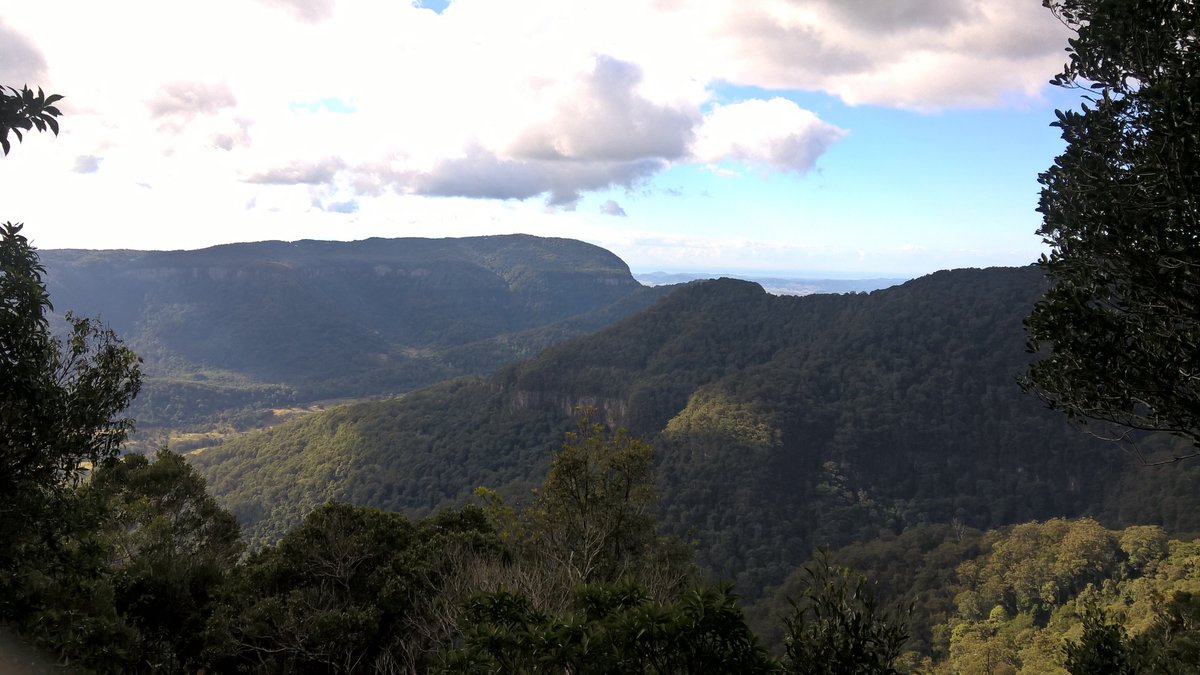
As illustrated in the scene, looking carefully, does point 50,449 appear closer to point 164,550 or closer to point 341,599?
point 341,599

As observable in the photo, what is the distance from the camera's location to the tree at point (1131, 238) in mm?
7023

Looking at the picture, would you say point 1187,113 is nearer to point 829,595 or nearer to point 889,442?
point 829,595

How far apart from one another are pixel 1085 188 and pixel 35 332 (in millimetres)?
14108

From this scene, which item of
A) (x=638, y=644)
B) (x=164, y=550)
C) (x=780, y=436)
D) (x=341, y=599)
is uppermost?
(x=638, y=644)

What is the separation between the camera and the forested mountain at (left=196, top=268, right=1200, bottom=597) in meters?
81.6

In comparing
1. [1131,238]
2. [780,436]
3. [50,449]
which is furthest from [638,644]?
[780,436]

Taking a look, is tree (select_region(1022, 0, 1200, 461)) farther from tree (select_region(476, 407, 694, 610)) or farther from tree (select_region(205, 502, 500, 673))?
tree (select_region(205, 502, 500, 673))

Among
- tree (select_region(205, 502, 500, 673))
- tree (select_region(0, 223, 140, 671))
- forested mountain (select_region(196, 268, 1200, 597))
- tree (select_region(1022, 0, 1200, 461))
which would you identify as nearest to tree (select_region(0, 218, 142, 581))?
tree (select_region(0, 223, 140, 671))

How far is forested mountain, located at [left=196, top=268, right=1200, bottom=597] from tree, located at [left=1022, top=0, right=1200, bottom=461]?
59.9 metres

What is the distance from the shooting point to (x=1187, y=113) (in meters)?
6.70

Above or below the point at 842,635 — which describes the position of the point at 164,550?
below

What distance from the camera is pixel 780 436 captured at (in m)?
94.7

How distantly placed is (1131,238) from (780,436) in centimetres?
9061

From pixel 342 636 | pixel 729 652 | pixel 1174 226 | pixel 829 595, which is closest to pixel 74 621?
pixel 342 636
